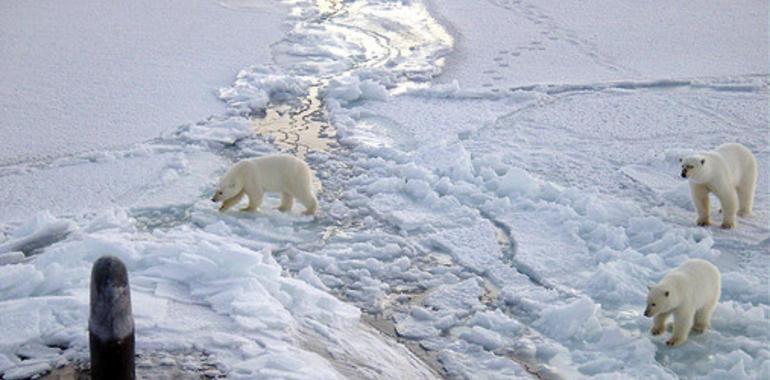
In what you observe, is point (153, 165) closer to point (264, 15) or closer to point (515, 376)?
point (515, 376)

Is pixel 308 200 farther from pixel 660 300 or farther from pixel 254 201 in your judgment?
pixel 660 300

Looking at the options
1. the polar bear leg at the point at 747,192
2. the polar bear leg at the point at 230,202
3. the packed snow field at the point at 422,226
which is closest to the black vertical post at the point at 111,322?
the packed snow field at the point at 422,226

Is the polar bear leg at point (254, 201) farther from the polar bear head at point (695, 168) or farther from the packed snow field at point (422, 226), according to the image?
the polar bear head at point (695, 168)

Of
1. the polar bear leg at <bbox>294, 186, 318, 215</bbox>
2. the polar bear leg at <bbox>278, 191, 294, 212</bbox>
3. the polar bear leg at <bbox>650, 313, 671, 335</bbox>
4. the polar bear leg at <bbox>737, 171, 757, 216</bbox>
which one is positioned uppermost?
the polar bear leg at <bbox>737, 171, 757, 216</bbox>

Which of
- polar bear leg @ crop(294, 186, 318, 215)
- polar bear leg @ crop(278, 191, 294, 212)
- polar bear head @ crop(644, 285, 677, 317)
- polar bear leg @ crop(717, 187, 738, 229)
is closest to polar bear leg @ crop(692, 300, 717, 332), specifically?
polar bear head @ crop(644, 285, 677, 317)

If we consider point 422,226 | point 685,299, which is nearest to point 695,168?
point 685,299

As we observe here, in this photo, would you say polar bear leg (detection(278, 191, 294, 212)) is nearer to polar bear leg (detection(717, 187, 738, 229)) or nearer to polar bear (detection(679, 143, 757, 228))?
polar bear (detection(679, 143, 757, 228))
